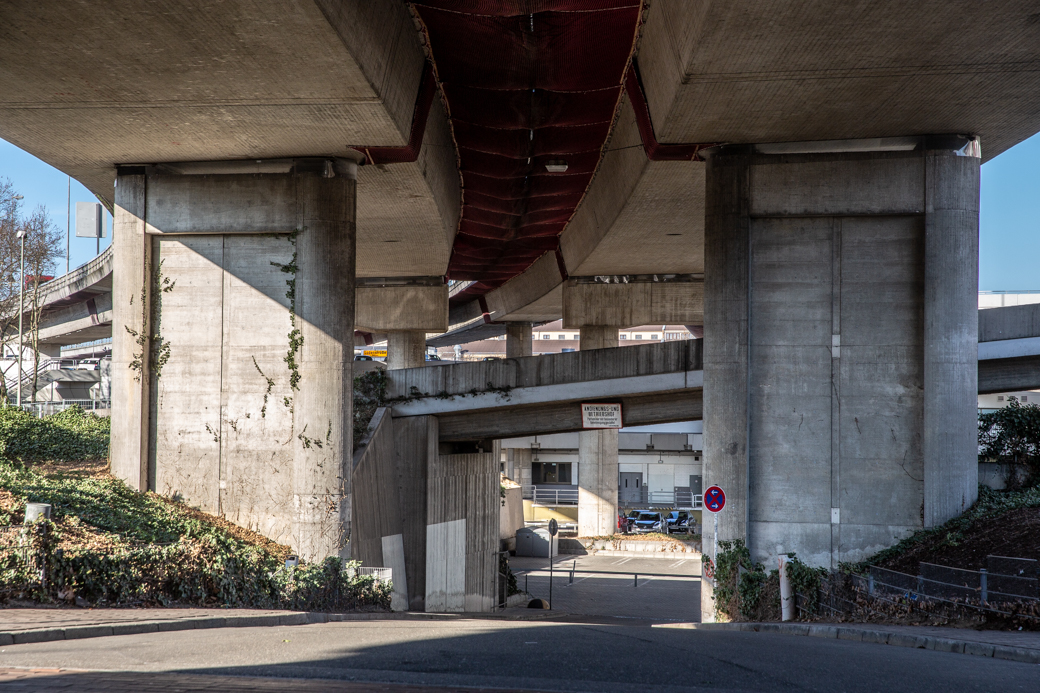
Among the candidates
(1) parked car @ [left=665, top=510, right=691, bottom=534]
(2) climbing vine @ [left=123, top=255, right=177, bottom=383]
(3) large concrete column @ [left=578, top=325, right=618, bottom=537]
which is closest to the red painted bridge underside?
(2) climbing vine @ [left=123, top=255, right=177, bottom=383]

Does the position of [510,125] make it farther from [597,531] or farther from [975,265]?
[597,531]

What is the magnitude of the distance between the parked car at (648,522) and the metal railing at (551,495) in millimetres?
8774

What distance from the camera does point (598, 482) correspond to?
3788 centimetres

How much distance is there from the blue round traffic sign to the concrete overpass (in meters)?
0.24

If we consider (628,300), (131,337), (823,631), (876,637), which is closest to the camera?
(876,637)

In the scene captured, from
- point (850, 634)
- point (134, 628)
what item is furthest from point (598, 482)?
point (134, 628)

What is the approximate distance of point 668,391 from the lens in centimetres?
1944

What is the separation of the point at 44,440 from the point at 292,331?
27.4 ft

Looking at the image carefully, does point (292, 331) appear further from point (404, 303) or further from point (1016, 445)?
point (404, 303)

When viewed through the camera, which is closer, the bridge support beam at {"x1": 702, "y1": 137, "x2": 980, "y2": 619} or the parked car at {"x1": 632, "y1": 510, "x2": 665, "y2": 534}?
the bridge support beam at {"x1": 702, "y1": 137, "x2": 980, "y2": 619}

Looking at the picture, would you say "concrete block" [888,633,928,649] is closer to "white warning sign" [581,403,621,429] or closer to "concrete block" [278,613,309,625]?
"concrete block" [278,613,309,625]

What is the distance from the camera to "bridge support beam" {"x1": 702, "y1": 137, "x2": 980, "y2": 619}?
1516 cm

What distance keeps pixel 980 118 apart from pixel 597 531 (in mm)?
27758

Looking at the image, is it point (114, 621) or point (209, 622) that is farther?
point (209, 622)
